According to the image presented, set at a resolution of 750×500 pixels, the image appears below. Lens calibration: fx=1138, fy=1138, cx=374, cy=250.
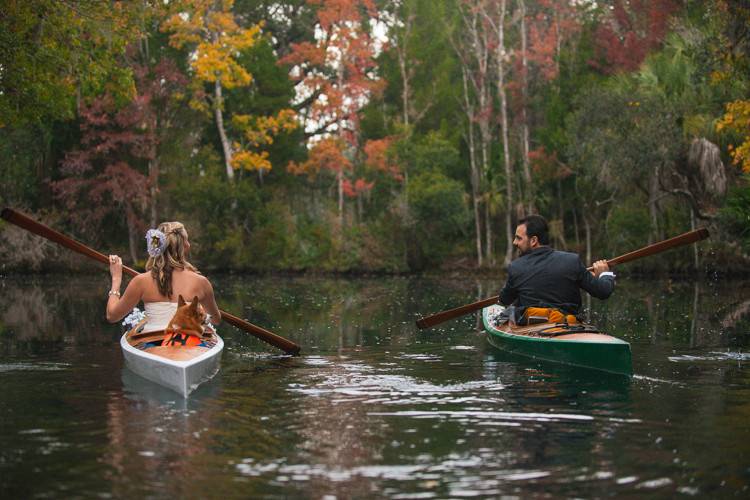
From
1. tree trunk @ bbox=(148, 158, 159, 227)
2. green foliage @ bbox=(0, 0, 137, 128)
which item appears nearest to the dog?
green foliage @ bbox=(0, 0, 137, 128)

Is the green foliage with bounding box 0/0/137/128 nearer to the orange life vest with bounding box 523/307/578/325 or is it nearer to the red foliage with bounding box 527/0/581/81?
the orange life vest with bounding box 523/307/578/325

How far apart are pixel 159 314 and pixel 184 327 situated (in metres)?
0.50

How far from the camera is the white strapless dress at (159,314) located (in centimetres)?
1151

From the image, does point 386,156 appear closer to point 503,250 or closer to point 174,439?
point 503,250

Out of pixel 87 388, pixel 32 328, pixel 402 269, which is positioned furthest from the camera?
pixel 402 269

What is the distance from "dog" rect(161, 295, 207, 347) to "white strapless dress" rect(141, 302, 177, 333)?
0.30 metres

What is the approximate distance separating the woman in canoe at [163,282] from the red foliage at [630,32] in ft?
97.9

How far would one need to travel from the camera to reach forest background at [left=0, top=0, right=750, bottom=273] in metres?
34.2

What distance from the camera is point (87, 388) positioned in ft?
35.9

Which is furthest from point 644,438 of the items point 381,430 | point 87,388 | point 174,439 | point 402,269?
point 402,269

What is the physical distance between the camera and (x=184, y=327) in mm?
11156

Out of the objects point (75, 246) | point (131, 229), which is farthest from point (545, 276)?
point (131, 229)

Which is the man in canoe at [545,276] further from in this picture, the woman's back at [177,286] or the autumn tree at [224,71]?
the autumn tree at [224,71]

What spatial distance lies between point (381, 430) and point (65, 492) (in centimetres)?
269
